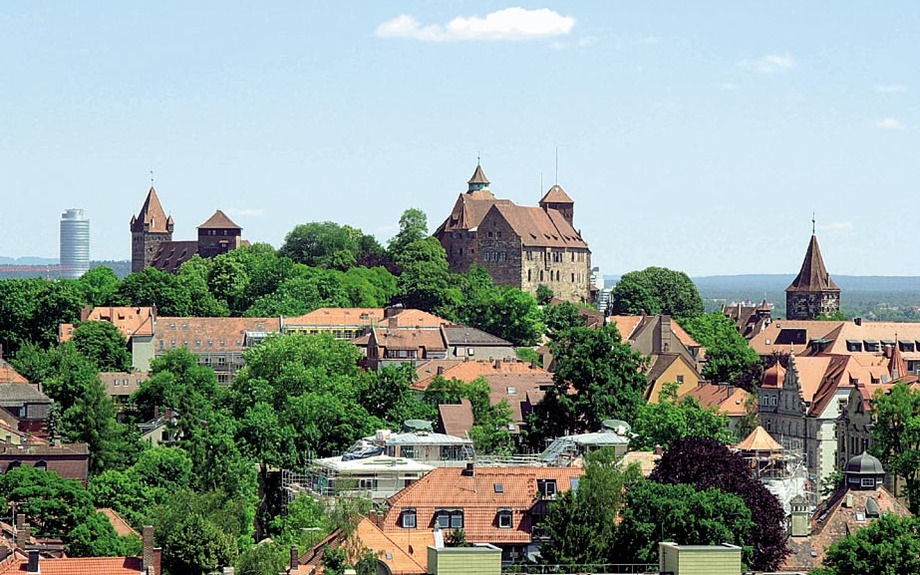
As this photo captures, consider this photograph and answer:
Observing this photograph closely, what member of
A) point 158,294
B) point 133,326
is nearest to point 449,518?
point 133,326

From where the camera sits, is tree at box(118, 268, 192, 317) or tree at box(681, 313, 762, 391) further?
tree at box(118, 268, 192, 317)

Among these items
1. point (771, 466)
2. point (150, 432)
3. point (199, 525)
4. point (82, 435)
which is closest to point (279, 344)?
point (150, 432)

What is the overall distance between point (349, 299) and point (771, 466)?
238 ft

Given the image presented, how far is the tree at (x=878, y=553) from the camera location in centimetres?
5672

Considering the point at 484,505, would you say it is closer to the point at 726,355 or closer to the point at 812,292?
the point at 726,355

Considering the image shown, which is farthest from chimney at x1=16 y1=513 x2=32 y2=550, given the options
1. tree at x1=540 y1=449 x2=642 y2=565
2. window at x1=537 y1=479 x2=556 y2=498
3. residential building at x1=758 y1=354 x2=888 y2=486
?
residential building at x1=758 y1=354 x2=888 y2=486

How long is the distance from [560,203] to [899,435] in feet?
301

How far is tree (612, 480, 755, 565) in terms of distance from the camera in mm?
62375

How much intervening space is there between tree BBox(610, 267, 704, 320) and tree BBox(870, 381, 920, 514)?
70.1 meters

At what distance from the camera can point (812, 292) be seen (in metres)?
169

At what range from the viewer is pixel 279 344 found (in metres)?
112

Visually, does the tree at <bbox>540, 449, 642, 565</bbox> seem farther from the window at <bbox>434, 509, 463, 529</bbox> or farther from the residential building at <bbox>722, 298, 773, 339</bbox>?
the residential building at <bbox>722, 298, 773, 339</bbox>

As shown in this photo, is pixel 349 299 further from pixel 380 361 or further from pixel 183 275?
pixel 380 361

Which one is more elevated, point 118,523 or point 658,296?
point 658,296
